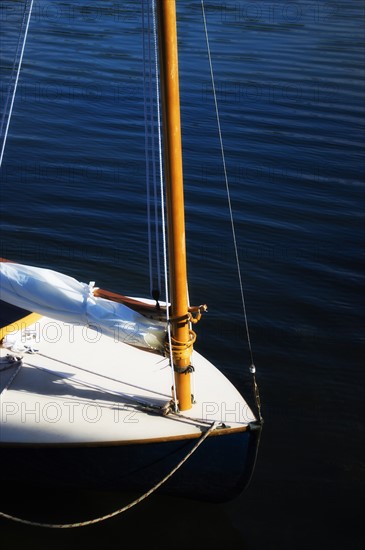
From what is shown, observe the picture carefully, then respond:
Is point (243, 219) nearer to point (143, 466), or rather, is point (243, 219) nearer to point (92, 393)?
point (92, 393)

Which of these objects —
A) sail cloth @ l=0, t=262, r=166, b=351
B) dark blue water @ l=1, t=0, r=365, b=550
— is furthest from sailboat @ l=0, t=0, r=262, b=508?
dark blue water @ l=1, t=0, r=365, b=550

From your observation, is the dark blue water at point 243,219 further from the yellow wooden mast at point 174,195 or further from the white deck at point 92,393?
the yellow wooden mast at point 174,195

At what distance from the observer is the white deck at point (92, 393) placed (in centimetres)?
873

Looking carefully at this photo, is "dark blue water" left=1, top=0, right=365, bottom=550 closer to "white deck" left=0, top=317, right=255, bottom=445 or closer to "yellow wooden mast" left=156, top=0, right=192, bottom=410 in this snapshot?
"white deck" left=0, top=317, right=255, bottom=445

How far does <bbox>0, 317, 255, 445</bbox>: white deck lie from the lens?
8.73 m

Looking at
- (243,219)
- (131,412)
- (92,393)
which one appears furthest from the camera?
(243,219)

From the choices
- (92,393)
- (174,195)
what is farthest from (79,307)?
(174,195)

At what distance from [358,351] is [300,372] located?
1064mm

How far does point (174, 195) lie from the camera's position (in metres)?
8.21

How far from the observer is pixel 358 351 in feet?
40.6

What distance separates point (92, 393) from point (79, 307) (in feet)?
3.57

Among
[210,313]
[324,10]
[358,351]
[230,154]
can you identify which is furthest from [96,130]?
[324,10]

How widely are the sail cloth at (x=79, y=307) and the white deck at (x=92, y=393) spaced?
0.77 m

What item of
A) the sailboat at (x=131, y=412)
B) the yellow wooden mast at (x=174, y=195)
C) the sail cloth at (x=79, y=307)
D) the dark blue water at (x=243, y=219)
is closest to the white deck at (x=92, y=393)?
the sailboat at (x=131, y=412)
